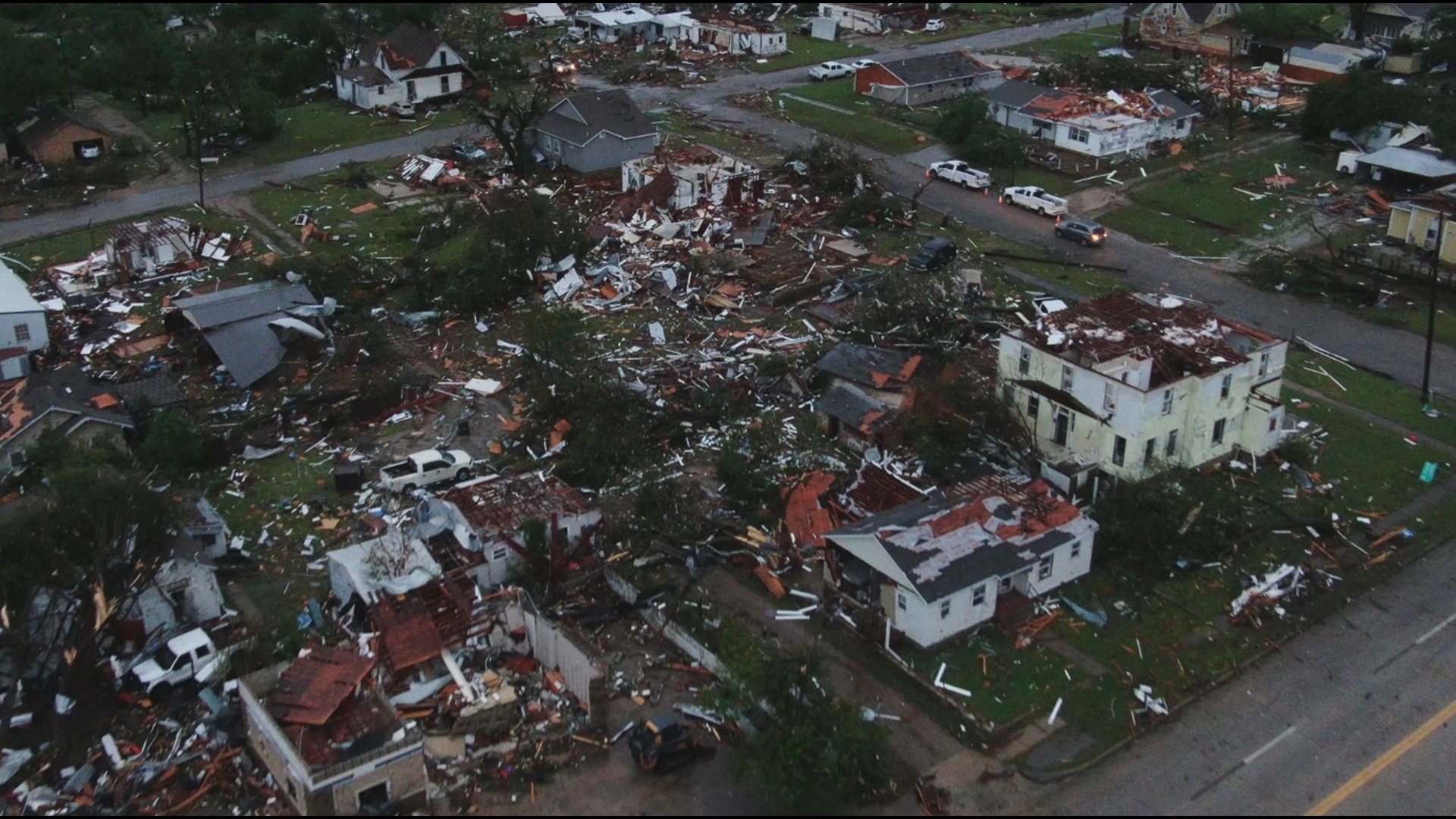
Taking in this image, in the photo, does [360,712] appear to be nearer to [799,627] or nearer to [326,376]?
[799,627]

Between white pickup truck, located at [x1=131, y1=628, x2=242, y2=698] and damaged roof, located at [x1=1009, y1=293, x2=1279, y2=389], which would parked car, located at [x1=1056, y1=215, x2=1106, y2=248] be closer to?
damaged roof, located at [x1=1009, y1=293, x2=1279, y2=389]

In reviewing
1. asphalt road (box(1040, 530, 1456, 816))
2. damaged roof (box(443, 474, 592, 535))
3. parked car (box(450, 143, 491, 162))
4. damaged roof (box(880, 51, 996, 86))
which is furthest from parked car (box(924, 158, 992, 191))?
asphalt road (box(1040, 530, 1456, 816))

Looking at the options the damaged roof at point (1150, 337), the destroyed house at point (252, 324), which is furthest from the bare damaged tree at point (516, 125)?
the damaged roof at point (1150, 337)

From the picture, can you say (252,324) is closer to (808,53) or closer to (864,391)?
(864,391)

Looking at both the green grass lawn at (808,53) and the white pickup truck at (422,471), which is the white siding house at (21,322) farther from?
the green grass lawn at (808,53)

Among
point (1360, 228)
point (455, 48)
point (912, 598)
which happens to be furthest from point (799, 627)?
point (455, 48)

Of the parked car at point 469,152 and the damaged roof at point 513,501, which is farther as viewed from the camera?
the parked car at point 469,152
